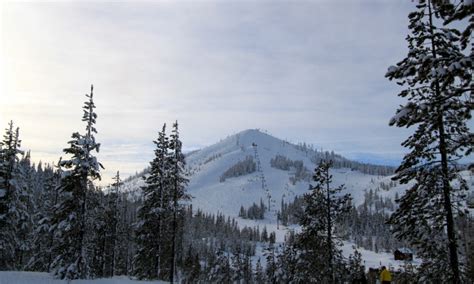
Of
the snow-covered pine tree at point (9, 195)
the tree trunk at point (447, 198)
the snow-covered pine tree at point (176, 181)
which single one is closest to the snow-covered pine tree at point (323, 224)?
the snow-covered pine tree at point (176, 181)

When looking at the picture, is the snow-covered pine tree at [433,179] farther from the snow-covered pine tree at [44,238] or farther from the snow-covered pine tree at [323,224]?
the snow-covered pine tree at [44,238]

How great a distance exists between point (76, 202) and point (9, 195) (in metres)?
7.71

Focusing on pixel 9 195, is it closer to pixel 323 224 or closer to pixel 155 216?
pixel 155 216

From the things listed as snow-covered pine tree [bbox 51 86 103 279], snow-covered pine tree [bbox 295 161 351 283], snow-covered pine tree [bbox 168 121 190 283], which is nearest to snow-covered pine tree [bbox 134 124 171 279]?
snow-covered pine tree [bbox 168 121 190 283]

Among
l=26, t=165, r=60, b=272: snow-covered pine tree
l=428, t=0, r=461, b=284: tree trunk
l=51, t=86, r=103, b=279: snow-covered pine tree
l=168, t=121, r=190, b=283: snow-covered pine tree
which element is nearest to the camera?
l=428, t=0, r=461, b=284: tree trunk

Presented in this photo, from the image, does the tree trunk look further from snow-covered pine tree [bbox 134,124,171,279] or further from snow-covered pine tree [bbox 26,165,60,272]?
snow-covered pine tree [bbox 26,165,60,272]

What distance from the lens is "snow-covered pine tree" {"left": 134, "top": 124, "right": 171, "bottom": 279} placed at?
35266 millimetres

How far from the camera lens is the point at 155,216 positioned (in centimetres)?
3597

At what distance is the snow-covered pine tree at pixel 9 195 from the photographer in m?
31.7

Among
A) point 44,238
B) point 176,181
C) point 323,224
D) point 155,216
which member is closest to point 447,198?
point 323,224

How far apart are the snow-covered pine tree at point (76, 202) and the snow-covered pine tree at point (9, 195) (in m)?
5.17

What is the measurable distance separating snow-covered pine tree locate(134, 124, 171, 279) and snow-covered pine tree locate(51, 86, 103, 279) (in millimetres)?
7138

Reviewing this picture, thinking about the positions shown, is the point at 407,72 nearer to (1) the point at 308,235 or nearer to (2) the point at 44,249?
(1) the point at 308,235

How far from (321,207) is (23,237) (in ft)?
103
